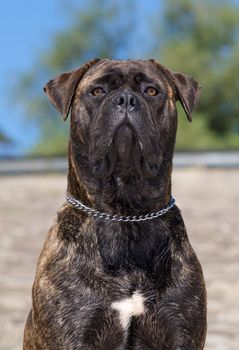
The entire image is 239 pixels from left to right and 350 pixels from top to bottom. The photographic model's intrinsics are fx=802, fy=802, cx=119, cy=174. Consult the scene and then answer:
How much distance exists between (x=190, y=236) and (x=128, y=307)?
7.96 metres

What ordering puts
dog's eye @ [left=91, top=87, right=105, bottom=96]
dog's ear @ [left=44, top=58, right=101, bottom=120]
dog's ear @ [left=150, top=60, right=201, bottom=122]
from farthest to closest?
dog's ear @ [left=150, top=60, right=201, bottom=122]
dog's ear @ [left=44, top=58, right=101, bottom=120]
dog's eye @ [left=91, top=87, right=105, bottom=96]

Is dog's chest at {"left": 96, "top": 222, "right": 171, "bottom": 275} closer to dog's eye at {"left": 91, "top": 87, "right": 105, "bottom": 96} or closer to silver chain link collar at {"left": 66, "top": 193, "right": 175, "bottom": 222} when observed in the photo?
silver chain link collar at {"left": 66, "top": 193, "right": 175, "bottom": 222}

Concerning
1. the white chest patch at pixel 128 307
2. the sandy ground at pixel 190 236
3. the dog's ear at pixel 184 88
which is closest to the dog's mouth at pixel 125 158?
the dog's ear at pixel 184 88

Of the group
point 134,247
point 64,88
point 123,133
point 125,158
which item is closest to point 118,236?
point 134,247

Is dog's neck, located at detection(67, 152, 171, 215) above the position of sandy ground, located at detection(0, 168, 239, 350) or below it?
above

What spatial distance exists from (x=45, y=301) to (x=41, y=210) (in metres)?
10.5

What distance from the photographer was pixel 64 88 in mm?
4680

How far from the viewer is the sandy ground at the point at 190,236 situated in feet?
23.9

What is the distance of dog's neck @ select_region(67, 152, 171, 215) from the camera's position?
15.0 feet

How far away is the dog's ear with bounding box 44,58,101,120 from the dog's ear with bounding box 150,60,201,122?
1.47ft

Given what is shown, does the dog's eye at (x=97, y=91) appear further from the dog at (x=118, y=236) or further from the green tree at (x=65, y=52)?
the green tree at (x=65, y=52)

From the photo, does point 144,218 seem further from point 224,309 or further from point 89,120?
point 224,309

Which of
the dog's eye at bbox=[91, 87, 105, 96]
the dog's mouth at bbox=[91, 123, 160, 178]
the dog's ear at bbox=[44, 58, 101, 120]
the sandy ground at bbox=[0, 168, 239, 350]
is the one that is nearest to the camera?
the dog's mouth at bbox=[91, 123, 160, 178]

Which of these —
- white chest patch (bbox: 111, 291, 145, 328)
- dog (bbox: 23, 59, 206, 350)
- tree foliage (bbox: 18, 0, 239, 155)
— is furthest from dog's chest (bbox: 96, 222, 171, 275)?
tree foliage (bbox: 18, 0, 239, 155)
